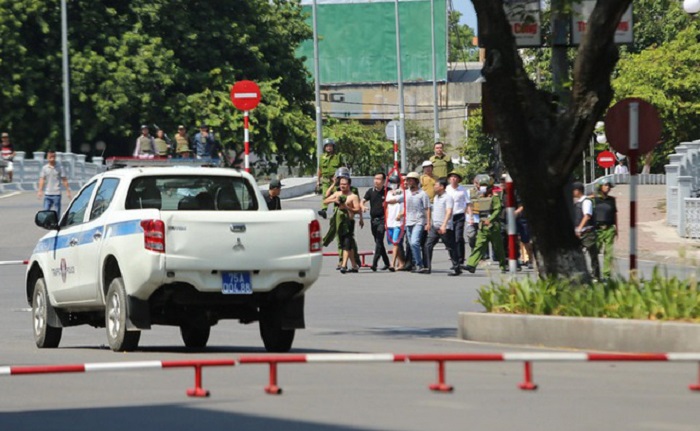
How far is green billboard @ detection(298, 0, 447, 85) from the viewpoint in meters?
125

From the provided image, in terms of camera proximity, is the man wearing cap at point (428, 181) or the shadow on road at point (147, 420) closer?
the shadow on road at point (147, 420)

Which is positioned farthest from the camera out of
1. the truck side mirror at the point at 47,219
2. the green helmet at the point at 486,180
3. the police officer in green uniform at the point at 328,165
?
Result: the police officer in green uniform at the point at 328,165

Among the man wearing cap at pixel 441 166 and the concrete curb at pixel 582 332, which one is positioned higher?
the man wearing cap at pixel 441 166

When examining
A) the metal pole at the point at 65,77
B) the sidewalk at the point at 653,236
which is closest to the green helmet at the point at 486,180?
the sidewalk at the point at 653,236

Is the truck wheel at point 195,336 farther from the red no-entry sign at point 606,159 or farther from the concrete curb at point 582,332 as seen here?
the red no-entry sign at point 606,159

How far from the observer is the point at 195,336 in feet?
59.0

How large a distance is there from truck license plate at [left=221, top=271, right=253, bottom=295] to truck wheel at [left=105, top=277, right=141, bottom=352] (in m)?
0.93

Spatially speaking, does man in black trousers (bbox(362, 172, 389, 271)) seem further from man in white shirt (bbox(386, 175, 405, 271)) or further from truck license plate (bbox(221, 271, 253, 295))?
truck license plate (bbox(221, 271, 253, 295))

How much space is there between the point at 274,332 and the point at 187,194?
5.09 ft

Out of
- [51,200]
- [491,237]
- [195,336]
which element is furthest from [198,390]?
[51,200]

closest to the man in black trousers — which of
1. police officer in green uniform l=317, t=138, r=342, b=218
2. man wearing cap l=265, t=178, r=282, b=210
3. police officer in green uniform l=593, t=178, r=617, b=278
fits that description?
police officer in green uniform l=317, t=138, r=342, b=218

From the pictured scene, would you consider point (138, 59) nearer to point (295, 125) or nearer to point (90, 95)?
point (90, 95)

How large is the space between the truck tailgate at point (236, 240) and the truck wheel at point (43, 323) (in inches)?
109

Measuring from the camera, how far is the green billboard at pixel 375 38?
12481 cm
